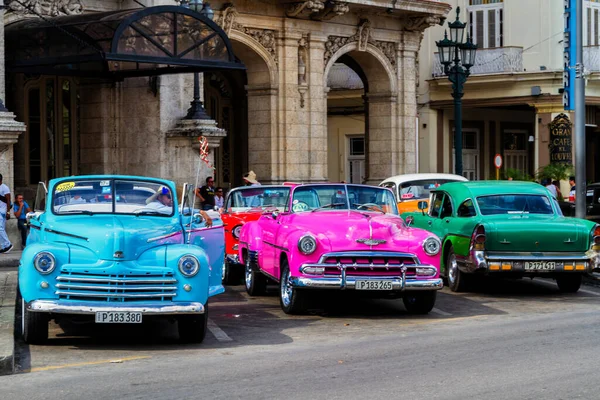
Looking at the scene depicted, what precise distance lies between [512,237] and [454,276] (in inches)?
51.4

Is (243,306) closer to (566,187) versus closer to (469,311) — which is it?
(469,311)

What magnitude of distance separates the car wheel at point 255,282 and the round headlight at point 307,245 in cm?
263

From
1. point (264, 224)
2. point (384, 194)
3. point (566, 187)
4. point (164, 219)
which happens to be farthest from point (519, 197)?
point (566, 187)

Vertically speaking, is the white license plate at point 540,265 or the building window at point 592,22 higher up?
the building window at point 592,22

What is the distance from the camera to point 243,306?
1479 centimetres

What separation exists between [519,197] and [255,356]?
23.9 feet

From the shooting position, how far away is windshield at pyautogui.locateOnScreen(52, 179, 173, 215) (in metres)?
12.2

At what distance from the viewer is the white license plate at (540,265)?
15.6 m

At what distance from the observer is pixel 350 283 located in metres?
13.2

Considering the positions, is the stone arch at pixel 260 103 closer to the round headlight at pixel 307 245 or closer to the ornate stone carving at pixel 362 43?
the ornate stone carving at pixel 362 43

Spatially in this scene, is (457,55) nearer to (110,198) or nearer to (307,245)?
(307,245)

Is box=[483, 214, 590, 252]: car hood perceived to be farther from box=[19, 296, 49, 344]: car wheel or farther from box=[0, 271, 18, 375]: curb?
box=[19, 296, 49, 344]: car wheel

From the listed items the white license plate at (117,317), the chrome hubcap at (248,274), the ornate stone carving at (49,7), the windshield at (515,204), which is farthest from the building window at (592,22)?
the white license plate at (117,317)

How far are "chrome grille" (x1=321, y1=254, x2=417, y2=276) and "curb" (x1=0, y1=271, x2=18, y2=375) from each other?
11.6ft
